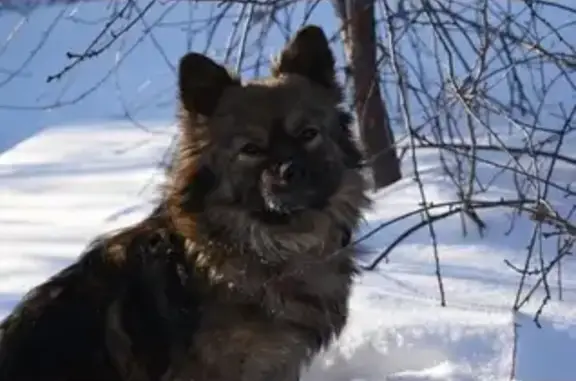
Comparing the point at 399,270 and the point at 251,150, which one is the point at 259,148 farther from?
the point at 399,270

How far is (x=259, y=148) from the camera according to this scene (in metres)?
4.21

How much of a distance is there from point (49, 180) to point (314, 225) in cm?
602

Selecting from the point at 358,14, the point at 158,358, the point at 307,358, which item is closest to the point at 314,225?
the point at 307,358

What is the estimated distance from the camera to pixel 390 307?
17.2 feet

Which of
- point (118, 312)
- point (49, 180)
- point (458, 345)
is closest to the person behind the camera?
point (118, 312)

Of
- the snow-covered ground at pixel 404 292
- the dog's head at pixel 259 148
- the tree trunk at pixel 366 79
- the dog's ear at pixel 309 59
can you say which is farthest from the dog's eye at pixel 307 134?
the tree trunk at pixel 366 79

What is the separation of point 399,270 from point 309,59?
1842 millimetres

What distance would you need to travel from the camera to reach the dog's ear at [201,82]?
13.6 feet

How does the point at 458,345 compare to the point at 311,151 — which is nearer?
the point at 311,151

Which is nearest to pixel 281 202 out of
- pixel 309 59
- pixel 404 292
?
pixel 309 59

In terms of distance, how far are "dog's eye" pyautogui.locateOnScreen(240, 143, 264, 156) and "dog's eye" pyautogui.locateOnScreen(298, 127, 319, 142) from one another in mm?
153

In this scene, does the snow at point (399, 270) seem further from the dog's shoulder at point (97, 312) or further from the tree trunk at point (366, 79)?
the dog's shoulder at point (97, 312)

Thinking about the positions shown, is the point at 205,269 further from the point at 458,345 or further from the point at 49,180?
the point at 49,180

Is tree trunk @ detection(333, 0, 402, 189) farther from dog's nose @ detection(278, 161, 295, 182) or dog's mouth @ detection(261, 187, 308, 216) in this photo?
dog's nose @ detection(278, 161, 295, 182)
